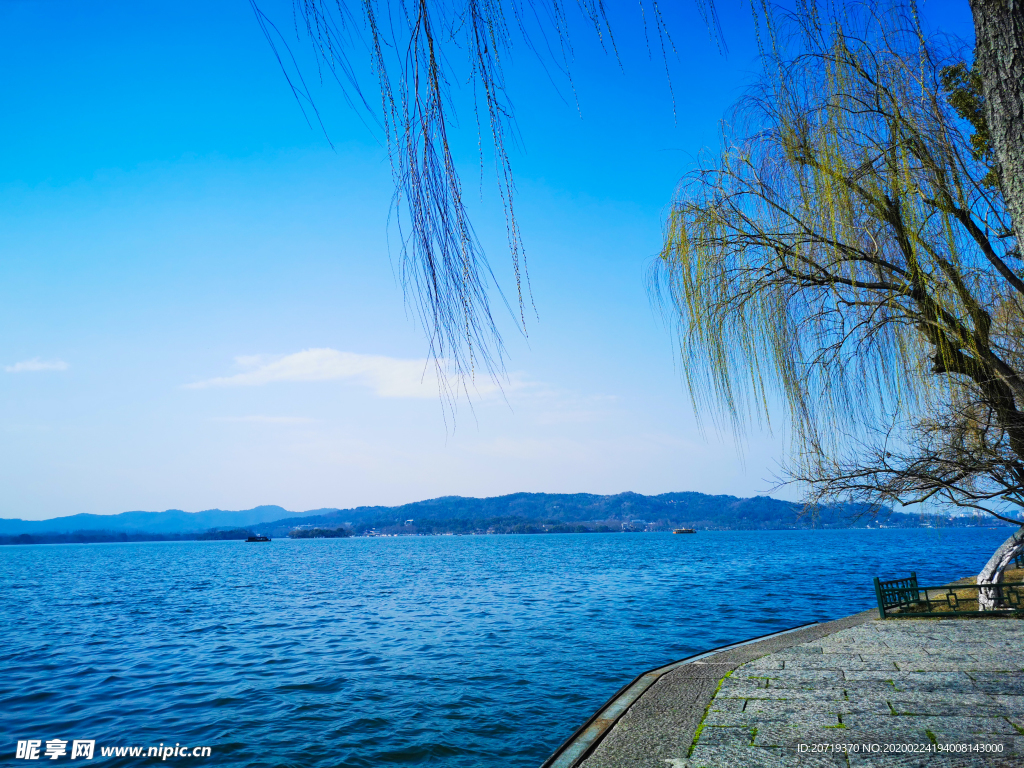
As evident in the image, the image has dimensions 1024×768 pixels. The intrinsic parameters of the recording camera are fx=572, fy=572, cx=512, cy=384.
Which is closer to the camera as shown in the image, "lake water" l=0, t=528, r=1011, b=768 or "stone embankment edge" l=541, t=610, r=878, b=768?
"stone embankment edge" l=541, t=610, r=878, b=768

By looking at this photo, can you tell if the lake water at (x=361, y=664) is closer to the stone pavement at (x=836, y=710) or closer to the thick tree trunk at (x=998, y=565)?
the stone pavement at (x=836, y=710)

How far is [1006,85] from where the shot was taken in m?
1.77

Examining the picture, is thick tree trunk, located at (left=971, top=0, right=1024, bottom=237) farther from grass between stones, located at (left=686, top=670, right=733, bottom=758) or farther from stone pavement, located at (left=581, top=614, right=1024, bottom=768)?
grass between stones, located at (left=686, top=670, right=733, bottom=758)

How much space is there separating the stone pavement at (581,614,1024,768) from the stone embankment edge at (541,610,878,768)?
76 mm

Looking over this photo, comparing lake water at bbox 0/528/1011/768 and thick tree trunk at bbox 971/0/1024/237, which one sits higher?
thick tree trunk at bbox 971/0/1024/237

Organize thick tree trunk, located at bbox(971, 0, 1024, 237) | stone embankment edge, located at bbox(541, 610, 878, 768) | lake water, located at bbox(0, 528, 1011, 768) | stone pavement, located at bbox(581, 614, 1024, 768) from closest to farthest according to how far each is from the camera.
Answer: thick tree trunk, located at bbox(971, 0, 1024, 237) → stone pavement, located at bbox(581, 614, 1024, 768) → stone embankment edge, located at bbox(541, 610, 878, 768) → lake water, located at bbox(0, 528, 1011, 768)

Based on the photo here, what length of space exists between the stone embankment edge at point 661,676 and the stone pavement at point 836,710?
0.08 meters

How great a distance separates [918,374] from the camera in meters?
5.88

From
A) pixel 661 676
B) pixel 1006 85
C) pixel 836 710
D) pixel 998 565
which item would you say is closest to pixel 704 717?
pixel 836 710

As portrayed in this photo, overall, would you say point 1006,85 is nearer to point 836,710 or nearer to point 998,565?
point 836,710

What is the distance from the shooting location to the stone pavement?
4.50 meters

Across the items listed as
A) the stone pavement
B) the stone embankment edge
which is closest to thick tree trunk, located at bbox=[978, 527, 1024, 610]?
the stone embankment edge

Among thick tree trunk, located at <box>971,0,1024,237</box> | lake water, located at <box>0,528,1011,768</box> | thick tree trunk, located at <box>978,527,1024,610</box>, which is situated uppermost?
thick tree trunk, located at <box>971,0,1024,237</box>

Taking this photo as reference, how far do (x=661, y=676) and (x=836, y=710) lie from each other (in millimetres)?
2435
